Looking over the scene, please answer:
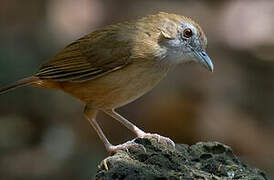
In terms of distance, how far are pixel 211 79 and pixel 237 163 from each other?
5.61m

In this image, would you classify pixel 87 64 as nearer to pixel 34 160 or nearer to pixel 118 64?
pixel 118 64

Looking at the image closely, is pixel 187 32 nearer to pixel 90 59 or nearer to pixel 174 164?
pixel 90 59

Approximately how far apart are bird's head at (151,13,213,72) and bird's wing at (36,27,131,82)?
389mm

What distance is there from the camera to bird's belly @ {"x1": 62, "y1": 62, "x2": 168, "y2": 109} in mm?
5188

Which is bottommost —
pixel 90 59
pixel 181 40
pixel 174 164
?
pixel 174 164

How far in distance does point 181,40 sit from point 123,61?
631 millimetres

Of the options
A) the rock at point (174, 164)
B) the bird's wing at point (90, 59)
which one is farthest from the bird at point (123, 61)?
the rock at point (174, 164)

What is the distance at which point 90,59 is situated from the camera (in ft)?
18.3

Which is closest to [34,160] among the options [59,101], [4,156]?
[4,156]

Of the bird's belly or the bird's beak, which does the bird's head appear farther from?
the bird's belly

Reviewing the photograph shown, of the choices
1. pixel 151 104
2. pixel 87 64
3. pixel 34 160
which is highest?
pixel 87 64

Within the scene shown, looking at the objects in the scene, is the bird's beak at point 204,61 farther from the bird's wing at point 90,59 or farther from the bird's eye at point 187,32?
the bird's wing at point 90,59

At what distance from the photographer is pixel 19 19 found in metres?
12.7

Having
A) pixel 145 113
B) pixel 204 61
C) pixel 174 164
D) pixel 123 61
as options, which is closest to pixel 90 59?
pixel 123 61
